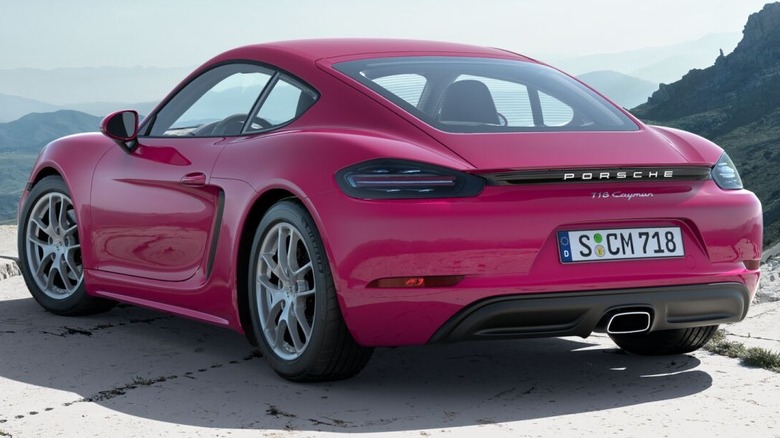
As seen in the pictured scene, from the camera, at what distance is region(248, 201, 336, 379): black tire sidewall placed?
3955 millimetres

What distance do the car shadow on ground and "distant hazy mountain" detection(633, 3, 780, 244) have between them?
108980mm

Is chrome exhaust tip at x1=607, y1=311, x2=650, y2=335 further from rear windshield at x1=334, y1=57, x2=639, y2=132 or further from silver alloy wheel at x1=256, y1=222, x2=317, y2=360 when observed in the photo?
silver alloy wheel at x1=256, y1=222, x2=317, y2=360

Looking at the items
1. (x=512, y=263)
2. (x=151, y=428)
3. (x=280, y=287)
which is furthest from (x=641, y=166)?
(x=151, y=428)

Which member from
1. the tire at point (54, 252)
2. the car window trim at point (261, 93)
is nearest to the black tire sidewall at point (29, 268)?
the tire at point (54, 252)

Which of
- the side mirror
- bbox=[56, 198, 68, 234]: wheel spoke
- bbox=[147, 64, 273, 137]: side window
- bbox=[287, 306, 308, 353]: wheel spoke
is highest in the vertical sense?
bbox=[147, 64, 273, 137]: side window

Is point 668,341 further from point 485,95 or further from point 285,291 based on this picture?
point 285,291

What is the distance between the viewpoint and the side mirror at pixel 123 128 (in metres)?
5.46

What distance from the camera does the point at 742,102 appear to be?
5846 inches

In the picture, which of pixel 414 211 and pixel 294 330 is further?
pixel 294 330

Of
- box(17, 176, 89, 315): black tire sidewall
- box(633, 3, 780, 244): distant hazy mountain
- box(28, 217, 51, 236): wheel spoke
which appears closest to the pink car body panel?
box(17, 176, 89, 315): black tire sidewall

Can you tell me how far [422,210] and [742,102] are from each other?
502 feet

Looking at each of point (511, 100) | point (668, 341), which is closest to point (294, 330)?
point (511, 100)

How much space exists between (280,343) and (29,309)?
8.63 feet

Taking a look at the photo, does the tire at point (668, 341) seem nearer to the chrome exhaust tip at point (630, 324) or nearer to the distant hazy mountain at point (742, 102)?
the chrome exhaust tip at point (630, 324)
